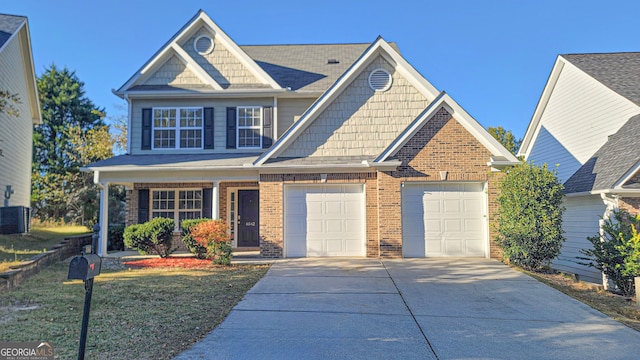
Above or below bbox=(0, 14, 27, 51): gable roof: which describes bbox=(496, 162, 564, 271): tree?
below

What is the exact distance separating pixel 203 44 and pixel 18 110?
833 cm

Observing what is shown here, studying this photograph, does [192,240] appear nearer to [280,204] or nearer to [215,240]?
[215,240]

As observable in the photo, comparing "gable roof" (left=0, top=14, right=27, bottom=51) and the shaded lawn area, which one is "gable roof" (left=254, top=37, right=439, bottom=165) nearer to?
the shaded lawn area

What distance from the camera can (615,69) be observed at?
15438 millimetres

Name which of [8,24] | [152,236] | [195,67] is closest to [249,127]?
[195,67]

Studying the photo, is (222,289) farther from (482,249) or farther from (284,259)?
(482,249)

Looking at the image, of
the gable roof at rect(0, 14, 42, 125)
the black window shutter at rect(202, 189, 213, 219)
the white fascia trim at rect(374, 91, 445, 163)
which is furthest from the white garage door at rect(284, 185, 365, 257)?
the gable roof at rect(0, 14, 42, 125)

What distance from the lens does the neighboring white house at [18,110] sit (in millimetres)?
15764

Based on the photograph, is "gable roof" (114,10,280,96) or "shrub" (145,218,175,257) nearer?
"shrub" (145,218,175,257)

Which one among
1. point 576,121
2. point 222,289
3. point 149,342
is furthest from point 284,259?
point 576,121

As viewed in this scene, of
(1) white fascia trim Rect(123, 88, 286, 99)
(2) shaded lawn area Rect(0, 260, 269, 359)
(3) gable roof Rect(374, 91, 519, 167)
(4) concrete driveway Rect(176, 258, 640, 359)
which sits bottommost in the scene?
(4) concrete driveway Rect(176, 258, 640, 359)

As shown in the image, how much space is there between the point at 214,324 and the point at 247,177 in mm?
7683

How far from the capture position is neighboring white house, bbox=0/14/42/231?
15.8m

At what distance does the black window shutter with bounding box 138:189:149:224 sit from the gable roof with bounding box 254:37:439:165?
5343mm
